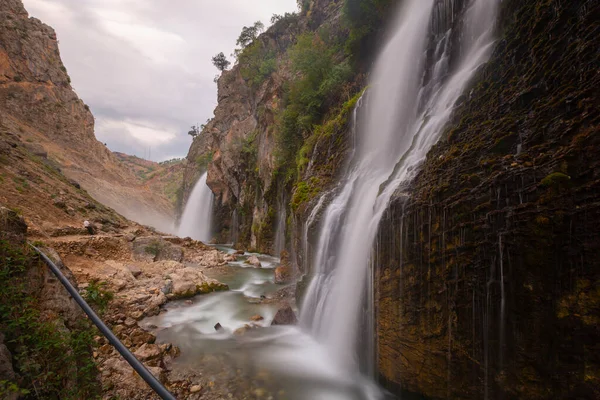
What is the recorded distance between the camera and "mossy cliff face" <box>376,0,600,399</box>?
113 inches

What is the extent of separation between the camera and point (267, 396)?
16.1ft

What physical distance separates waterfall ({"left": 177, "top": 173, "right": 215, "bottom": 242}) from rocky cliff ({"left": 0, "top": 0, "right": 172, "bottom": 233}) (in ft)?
28.5

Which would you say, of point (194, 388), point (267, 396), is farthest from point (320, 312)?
point (194, 388)

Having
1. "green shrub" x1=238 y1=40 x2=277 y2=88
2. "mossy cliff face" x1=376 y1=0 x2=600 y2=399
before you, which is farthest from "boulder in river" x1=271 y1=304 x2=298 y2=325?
"green shrub" x1=238 y1=40 x2=277 y2=88

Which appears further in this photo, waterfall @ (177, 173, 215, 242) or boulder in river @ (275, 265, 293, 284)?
waterfall @ (177, 173, 215, 242)

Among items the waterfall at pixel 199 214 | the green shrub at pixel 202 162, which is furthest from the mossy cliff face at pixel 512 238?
the green shrub at pixel 202 162

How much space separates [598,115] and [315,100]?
1405 cm

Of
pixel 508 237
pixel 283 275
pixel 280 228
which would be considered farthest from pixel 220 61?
pixel 508 237

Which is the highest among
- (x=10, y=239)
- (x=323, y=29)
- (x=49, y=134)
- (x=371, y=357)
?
(x=323, y=29)

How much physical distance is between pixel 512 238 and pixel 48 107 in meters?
52.0

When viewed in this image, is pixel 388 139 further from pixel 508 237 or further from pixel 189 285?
pixel 189 285

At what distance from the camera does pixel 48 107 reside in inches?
1474

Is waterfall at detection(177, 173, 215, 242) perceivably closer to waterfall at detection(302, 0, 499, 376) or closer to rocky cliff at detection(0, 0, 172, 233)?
rocky cliff at detection(0, 0, 172, 233)

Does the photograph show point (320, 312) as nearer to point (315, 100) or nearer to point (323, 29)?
point (315, 100)
